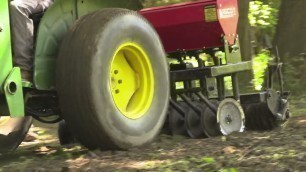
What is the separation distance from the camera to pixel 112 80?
197 inches

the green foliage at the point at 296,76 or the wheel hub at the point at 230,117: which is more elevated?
the green foliage at the point at 296,76

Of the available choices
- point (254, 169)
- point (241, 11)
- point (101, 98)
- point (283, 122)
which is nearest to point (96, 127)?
point (101, 98)

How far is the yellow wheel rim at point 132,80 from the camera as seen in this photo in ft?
16.5

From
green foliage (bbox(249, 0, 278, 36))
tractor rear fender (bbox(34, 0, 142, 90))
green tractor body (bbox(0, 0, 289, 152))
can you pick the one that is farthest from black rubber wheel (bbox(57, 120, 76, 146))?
green foliage (bbox(249, 0, 278, 36))

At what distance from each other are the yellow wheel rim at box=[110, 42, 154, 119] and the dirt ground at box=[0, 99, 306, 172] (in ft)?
1.24

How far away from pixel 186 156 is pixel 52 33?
1.54 meters

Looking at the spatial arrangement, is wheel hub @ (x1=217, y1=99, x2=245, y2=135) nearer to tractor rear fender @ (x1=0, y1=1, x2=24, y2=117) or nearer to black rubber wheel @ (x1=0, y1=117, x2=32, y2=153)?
black rubber wheel @ (x1=0, y1=117, x2=32, y2=153)

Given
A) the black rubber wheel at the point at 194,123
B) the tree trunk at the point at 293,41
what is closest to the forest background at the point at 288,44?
the tree trunk at the point at 293,41

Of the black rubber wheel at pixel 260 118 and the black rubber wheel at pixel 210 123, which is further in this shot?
the black rubber wheel at pixel 260 118

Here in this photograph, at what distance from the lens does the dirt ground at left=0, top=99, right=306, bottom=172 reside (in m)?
4.03

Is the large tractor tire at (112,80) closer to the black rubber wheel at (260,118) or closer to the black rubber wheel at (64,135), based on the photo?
the black rubber wheel at (64,135)

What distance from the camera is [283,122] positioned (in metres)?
6.46

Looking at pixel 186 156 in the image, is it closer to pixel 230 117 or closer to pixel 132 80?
pixel 132 80

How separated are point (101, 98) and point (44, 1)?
1.05 meters
